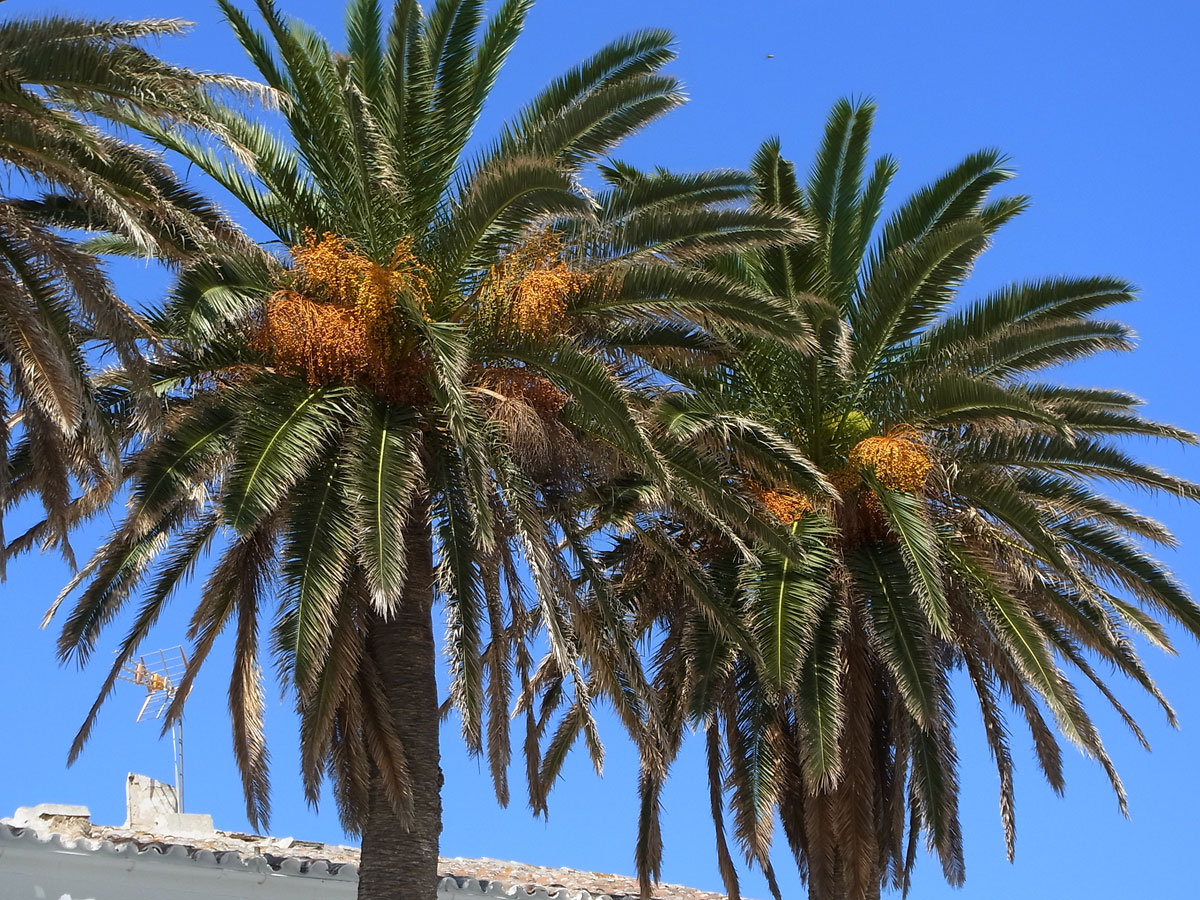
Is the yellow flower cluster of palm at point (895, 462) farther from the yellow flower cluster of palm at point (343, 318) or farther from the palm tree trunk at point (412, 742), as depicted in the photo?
the yellow flower cluster of palm at point (343, 318)

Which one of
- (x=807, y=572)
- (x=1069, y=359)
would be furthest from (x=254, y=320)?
(x=1069, y=359)

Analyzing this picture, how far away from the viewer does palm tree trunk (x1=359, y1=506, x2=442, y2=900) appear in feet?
47.4

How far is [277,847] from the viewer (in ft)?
66.9

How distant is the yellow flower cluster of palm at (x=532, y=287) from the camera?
15172mm

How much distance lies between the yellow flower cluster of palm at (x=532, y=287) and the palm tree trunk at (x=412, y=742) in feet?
6.18

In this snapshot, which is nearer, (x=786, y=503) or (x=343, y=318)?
(x=343, y=318)

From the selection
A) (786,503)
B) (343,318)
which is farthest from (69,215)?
(786,503)

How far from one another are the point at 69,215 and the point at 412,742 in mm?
5105

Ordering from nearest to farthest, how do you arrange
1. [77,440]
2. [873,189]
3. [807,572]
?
1. [77,440]
2. [807,572]
3. [873,189]

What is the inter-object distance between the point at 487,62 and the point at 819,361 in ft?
15.5

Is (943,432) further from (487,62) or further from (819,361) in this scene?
(487,62)

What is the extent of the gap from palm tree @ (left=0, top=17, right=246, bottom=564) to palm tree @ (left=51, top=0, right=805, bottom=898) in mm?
624

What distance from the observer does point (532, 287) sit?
15.2m

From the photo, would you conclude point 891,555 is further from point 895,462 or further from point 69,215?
point 69,215
